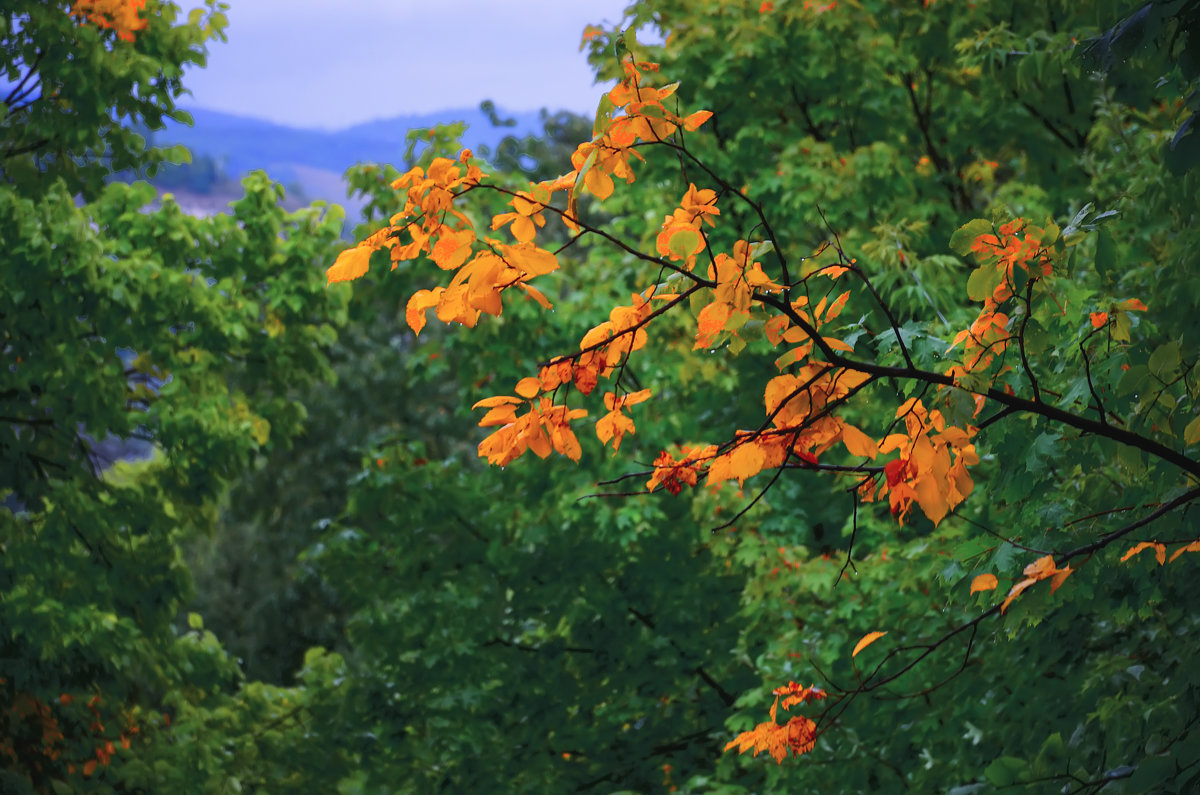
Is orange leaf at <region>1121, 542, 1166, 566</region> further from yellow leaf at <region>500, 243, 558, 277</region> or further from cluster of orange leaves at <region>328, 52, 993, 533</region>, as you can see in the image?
yellow leaf at <region>500, 243, 558, 277</region>

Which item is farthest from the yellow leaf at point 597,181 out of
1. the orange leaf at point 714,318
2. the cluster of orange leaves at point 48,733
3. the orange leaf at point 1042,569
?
the cluster of orange leaves at point 48,733

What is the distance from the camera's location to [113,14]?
6621 millimetres

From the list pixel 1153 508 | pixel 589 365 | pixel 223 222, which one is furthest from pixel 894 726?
pixel 223 222

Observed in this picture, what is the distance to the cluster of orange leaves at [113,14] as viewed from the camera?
6.53 metres

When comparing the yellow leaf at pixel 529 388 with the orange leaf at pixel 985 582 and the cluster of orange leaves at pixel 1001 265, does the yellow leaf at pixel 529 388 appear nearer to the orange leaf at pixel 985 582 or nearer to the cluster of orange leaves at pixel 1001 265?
the cluster of orange leaves at pixel 1001 265

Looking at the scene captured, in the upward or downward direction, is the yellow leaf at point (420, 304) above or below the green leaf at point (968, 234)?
below

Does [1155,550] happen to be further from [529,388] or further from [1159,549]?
[529,388]

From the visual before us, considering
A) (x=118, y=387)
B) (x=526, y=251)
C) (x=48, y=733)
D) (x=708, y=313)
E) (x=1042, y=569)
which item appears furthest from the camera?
(x=48, y=733)

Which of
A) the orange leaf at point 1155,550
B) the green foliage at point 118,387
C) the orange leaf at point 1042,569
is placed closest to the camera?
the orange leaf at point 1042,569

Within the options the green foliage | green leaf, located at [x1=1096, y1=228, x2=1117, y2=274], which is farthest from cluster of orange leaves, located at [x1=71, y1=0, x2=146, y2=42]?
green leaf, located at [x1=1096, y1=228, x2=1117, y2=274]

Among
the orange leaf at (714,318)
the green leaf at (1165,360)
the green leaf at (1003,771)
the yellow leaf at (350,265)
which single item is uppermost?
the green leaf at (1165,360)

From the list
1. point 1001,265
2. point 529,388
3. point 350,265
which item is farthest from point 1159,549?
point 350,265

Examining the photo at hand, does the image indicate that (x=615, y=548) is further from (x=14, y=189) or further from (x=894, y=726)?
(x=14, y=189)

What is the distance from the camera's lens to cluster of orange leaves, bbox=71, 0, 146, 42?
21.4 feet
